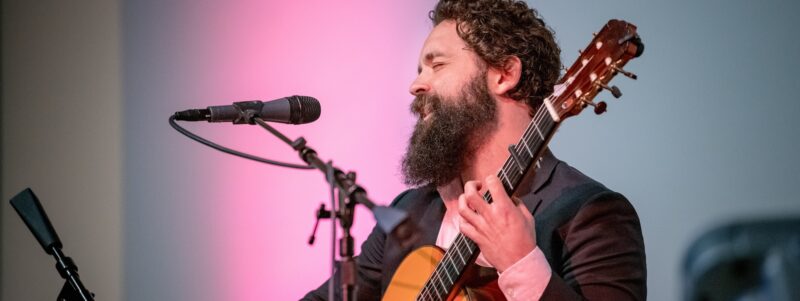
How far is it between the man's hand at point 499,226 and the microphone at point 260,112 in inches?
17.2

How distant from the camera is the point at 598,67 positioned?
1741 mm

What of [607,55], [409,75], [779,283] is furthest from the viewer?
[409,75]

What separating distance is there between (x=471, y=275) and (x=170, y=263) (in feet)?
5.42

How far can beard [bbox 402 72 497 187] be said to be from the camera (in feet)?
7.56

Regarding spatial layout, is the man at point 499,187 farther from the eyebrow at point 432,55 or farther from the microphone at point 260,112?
the microphone at point 260,112

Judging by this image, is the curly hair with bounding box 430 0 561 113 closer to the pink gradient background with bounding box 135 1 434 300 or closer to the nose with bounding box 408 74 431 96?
the nose with bounding box 408 74 431 96

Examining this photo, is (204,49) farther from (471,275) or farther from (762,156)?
(762,156)

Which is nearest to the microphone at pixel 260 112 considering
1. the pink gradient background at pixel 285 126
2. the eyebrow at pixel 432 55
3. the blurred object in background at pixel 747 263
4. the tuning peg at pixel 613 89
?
the eyebrow at pixel 432 55

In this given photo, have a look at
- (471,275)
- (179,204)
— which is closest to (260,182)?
(179,204)

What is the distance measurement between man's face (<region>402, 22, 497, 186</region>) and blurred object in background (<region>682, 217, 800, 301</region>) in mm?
731

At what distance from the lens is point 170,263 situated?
10.6ft

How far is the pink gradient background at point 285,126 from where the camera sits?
10.0 feet

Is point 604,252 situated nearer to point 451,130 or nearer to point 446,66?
Answer: point 451,130

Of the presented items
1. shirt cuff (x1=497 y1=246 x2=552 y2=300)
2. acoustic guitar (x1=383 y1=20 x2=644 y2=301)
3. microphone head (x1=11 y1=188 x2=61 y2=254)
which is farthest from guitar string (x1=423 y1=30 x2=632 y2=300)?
microphone head (x1=11 y1=188 x2=61 y2=254)
